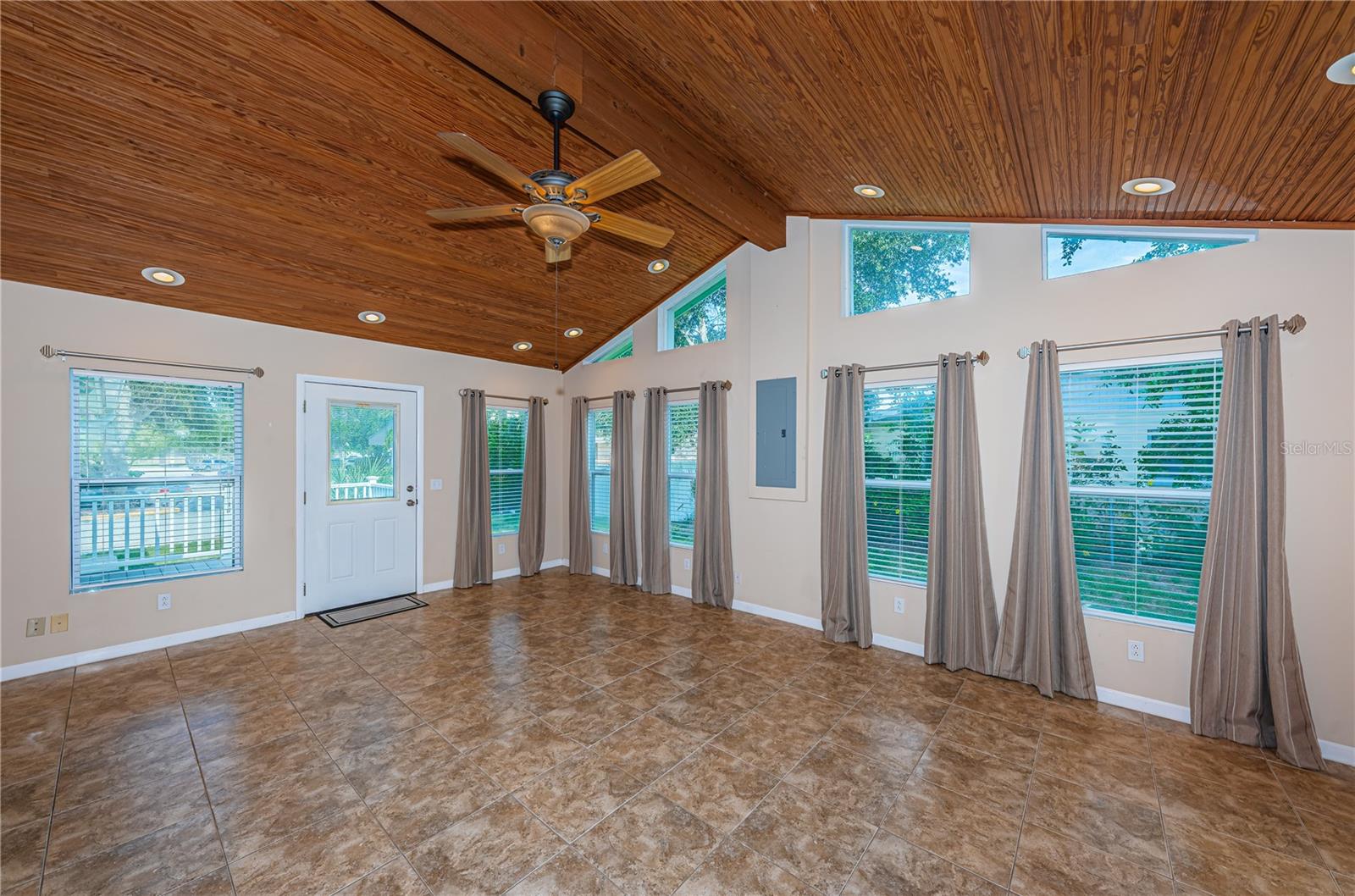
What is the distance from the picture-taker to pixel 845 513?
434 centimetres

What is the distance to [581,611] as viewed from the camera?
5125mm

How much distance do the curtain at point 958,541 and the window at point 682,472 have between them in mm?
2450

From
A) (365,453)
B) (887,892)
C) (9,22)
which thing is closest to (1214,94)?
(887,892)

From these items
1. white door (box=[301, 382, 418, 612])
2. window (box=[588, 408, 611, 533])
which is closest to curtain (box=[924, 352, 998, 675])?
window (box=[588, 408, 611, 533])

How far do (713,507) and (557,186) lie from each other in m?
3.55

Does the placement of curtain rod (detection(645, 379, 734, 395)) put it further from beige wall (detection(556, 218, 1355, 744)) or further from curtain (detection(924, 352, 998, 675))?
curtain (detection(924, 352, 998, 675))

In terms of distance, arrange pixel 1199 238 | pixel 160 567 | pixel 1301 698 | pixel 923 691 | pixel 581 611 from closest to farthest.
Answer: pixel 1301 698, pixel 1199 238, pixel 923 691, pixel 160 567, pixel 581 611

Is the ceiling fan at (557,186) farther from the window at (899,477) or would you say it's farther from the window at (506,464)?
the window at (506,464)

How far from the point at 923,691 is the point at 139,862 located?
154 inches

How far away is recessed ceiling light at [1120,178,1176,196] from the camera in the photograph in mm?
2654

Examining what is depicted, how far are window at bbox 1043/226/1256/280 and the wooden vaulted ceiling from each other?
0.15 meters

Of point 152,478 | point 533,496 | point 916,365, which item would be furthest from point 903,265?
point 152,478

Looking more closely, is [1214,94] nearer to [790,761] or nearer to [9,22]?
[790,761]

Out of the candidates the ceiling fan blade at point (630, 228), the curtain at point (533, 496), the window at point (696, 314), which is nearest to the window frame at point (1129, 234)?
the ceiling fan blade at point (630, 228)
